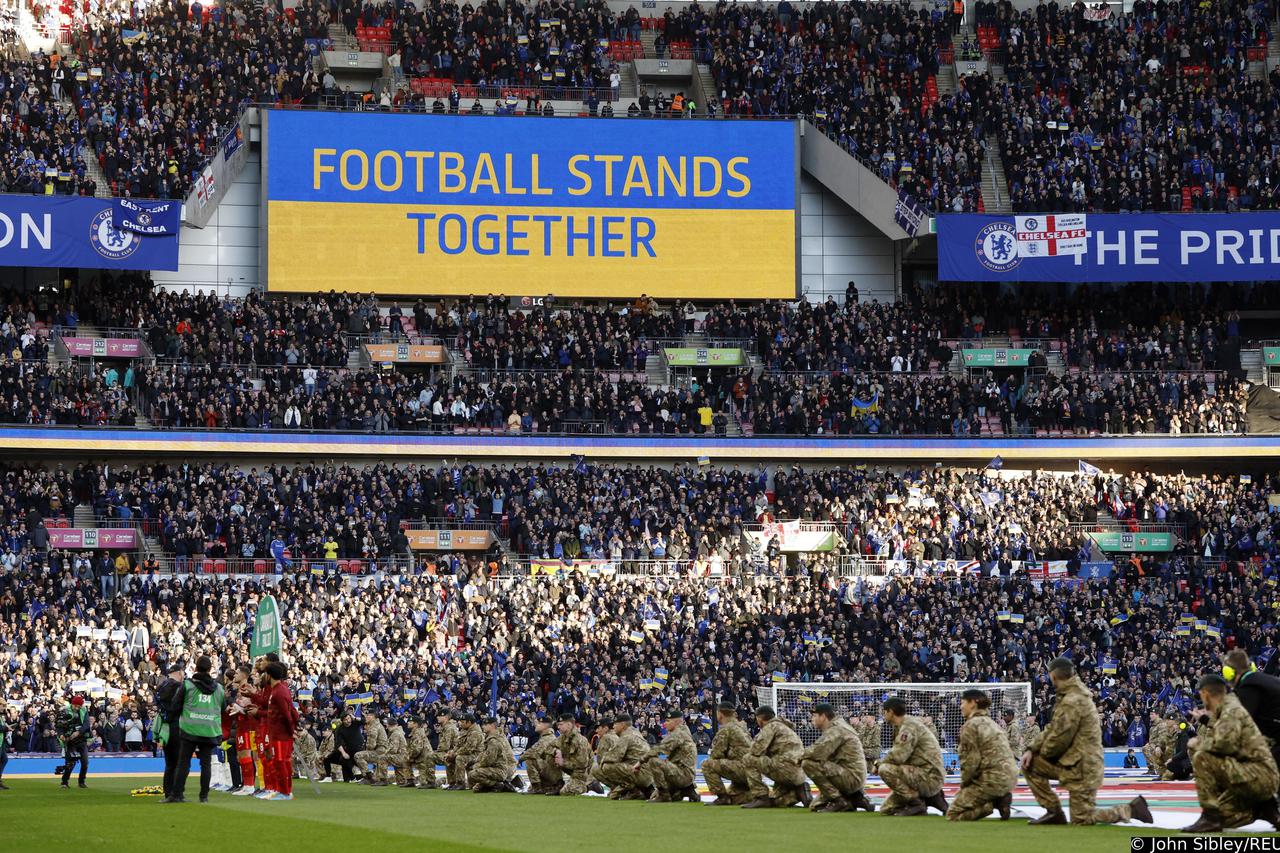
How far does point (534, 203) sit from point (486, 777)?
117ft

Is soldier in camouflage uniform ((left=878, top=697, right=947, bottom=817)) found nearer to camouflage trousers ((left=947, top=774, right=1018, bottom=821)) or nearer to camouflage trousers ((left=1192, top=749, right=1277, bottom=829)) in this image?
camouflage trousers ((left=947, top=774, right=1018, bottom=821))

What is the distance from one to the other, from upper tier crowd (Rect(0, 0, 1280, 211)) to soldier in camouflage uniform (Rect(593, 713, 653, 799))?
36768mm

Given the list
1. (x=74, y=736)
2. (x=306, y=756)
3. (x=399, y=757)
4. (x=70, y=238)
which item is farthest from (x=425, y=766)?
(x=70, y=238)

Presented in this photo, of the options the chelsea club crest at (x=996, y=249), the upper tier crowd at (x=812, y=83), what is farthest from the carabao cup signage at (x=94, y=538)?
the chelsea club crest at (x=996, y=249)

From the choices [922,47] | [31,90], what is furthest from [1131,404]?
[31,90]

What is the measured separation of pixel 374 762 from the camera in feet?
102

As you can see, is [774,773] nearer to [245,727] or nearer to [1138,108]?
[245,727]

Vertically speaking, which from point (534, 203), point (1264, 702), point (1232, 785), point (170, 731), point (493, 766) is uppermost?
point (534, 203)

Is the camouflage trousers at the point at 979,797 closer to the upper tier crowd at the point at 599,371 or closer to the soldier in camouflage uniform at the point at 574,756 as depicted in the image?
the soldier in camouflage uniform at the point at 574,756

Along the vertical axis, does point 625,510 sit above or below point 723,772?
above

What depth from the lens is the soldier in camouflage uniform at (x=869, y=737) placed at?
3120 cm

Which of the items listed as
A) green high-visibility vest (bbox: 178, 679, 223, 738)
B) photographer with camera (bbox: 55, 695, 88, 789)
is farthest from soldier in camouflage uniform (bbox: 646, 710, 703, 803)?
photographer with camera (bbox: 55, 695, 88, 789)

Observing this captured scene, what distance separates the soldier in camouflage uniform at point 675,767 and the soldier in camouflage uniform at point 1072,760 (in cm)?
722

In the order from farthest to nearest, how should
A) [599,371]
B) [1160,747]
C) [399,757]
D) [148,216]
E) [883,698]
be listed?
[599,371]
[148,216]
[883,698]
[1160,747]
[399,757]
